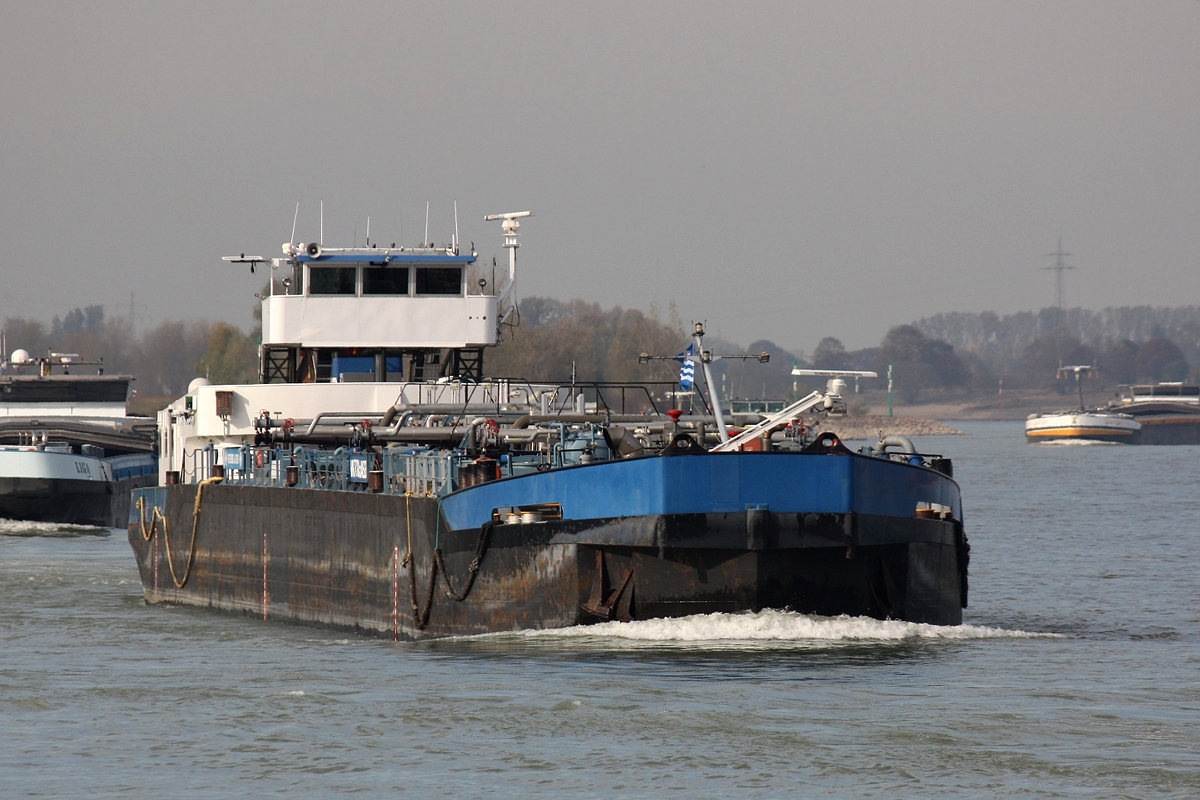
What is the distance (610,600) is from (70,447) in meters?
42.4

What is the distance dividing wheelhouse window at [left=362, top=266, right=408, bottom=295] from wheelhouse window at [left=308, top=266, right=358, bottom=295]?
0.82 ft

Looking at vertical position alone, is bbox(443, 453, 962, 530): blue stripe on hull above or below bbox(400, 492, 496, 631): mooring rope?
above

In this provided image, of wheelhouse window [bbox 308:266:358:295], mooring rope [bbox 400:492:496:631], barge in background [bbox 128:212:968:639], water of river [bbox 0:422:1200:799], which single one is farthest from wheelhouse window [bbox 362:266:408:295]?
mooring rope [bbox 400:492:496:631]

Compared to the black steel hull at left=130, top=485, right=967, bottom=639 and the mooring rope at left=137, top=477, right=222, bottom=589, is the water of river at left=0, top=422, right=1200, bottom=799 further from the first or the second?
the mooring rope at left=137, top=477, right=222, bottom=589

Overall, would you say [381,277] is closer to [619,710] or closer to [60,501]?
[619,710]

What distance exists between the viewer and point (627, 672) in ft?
61.3

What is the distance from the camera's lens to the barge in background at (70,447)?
52.2 m

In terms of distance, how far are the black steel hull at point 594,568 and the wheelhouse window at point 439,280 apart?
23.7 ft

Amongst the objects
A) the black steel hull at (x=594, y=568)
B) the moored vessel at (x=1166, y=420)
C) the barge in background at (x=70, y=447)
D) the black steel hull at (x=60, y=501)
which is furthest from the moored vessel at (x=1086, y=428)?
the black steel hull at (x=594, y=568)

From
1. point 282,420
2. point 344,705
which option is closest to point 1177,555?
point 282,420

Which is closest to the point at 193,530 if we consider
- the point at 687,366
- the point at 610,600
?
the point at 687,366

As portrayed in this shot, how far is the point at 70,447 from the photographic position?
5778 centimetres

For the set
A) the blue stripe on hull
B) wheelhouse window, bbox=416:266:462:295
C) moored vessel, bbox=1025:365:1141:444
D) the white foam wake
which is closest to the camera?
the blue stripe on hull

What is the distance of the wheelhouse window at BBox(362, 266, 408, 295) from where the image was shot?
105ft
